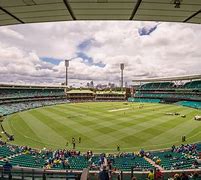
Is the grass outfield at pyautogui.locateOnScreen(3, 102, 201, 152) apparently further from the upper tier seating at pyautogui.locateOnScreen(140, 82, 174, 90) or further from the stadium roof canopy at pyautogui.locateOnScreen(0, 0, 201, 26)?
the upper tier seating at pyautogui.locateOnScreen(140, 82, 174, 90)

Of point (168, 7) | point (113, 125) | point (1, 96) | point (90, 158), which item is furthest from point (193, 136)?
point (1, 96)

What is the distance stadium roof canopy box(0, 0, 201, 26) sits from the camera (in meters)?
3.30

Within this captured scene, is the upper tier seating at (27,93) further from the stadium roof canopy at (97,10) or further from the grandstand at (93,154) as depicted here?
the stadium roof canopy at (97,10)

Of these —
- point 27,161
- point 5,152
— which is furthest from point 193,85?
point 27,161

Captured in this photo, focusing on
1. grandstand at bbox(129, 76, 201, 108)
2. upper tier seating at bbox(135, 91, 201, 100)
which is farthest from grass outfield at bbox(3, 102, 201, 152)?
upper tier seating at bbox(135, 91, 201, 100)

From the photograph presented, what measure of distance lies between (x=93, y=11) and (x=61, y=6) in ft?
1.65

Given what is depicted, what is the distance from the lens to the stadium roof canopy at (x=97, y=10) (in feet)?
10.8

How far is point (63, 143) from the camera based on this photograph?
103 ft

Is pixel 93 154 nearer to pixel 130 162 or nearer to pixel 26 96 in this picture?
pixel 130 162

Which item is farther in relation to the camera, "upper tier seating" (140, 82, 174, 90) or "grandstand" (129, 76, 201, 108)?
"upper tier seating" (140, 82, 174, 90)

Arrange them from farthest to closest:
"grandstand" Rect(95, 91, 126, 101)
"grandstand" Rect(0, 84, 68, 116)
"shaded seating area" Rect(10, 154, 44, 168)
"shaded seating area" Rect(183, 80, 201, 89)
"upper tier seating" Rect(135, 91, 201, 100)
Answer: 1. "grandstand" Rect(95, 91, 126, 101)
2. "shaded seating area" Rect(183, 80, 201, 89)
3. "upper tier seating" Rect(135, 91, 201, 100)
4. "grandstand" Rect(0, 84, 68, 116)
5. "shaded seating area" Rect(10, 154, 44, 168)

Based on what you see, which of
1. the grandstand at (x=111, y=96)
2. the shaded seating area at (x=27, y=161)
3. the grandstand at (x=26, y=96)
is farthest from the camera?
the grandstand at (x=111, y=96)

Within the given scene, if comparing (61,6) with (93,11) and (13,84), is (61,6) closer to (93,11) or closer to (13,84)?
(93,11)

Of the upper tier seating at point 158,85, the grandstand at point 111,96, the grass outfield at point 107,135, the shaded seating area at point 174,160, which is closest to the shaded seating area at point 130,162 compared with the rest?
the shaded seating area at point 174,160
